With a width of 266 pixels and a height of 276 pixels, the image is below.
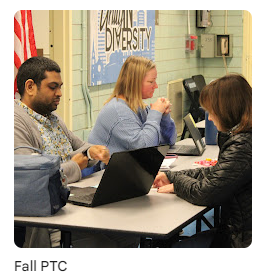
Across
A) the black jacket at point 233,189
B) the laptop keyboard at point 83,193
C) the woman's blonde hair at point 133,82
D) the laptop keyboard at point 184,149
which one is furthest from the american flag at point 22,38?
the black jacket at point 233,189

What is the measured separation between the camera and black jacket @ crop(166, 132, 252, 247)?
95.0 inches

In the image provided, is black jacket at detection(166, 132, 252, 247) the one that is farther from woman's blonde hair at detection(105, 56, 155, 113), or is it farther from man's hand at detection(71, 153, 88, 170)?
woman's blonde hair at detection(105, 56, 155, 113)

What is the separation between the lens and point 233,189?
243 centimetres

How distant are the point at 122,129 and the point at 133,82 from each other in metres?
0.35

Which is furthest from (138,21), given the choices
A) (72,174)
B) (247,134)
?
(247,134)

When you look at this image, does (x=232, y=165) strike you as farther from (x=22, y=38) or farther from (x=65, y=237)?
(x=22, y=38)

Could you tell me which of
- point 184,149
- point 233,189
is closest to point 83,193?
point 233,189

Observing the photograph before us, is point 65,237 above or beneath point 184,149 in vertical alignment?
beneath

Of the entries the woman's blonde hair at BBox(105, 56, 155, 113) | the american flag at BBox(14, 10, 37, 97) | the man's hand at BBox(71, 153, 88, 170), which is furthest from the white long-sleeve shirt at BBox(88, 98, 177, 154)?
the american flag at BBox(14, 10, 37, 97)

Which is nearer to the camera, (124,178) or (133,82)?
(124,178)

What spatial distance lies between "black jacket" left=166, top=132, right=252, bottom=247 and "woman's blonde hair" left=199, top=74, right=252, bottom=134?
0.05 m

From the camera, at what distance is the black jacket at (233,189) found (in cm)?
241

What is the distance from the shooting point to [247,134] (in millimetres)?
2430

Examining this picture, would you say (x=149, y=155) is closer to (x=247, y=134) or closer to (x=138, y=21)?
(x=247, y=134)
